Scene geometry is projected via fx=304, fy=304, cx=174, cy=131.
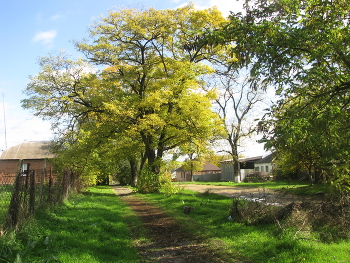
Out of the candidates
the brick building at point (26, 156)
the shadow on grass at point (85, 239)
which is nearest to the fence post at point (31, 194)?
the shadow on grass at point (85, 239)

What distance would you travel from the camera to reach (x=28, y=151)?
1831 inches

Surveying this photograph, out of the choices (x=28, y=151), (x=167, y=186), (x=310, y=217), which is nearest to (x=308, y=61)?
(x=310, y=217)

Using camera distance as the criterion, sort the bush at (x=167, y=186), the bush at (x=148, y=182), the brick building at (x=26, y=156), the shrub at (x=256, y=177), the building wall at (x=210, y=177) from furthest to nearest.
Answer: the building wall at (x=210, y=177)
the brick building at (x=26, y=156)
the shrub at (x=256, y=177)
the bush at (x=148, y=182)
the bush at (x=167, y=186)

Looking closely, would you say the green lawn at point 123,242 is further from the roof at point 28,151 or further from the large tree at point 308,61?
the roof at point 28,151

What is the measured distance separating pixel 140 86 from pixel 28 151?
104 ft

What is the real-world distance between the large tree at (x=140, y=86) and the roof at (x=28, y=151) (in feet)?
80.8

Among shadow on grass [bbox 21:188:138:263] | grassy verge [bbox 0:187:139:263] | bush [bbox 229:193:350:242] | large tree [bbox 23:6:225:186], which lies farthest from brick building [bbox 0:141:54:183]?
bush [bbox 229:193:350:242]

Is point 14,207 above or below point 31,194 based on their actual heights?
below

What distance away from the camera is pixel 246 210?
907cm

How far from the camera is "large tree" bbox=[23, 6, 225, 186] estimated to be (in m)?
19.4

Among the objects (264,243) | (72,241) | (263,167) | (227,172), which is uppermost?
(263,167)

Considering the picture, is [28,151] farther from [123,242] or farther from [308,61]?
[308,61]

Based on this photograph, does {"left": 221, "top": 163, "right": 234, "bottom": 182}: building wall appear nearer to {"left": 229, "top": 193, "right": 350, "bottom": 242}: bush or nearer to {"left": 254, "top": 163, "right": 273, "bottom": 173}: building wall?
{"left": 254, "top": 163, "right": 273, "bottom": 173}: building wall

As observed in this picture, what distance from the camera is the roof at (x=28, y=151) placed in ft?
147
